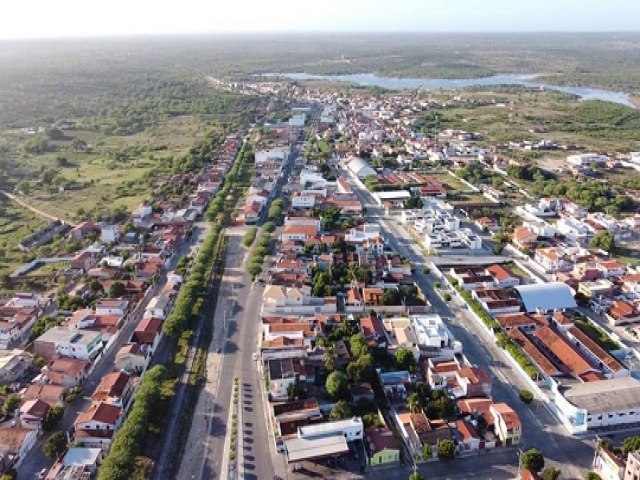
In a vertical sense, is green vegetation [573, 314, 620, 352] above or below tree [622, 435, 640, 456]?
below

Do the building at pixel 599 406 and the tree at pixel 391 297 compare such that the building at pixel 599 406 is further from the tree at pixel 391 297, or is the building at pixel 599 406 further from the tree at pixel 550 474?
the tree at pixel 391 297

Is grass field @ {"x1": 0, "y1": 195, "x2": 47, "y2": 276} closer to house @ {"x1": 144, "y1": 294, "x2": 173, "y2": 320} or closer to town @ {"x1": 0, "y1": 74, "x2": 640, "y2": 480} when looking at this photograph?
town @ {"x1": 0, "y1": 74, "x2": 640, "y2": 480}

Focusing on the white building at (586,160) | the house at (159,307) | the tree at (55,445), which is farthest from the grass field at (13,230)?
the white building at (586,160)

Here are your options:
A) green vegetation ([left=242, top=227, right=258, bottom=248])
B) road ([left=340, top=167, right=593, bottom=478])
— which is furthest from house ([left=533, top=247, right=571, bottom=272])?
green vegetation ([left=242, top=227, right=258, bottom=248])

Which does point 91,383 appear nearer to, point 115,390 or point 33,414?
point 115,390

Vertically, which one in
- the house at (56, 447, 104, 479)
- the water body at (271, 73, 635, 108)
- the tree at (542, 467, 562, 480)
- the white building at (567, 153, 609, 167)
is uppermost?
the water body at (271, 73, 635, 108)

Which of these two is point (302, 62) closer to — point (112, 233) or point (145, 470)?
point (112, 233)

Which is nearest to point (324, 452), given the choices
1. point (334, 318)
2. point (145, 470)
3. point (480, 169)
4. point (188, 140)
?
point (145, 470)
